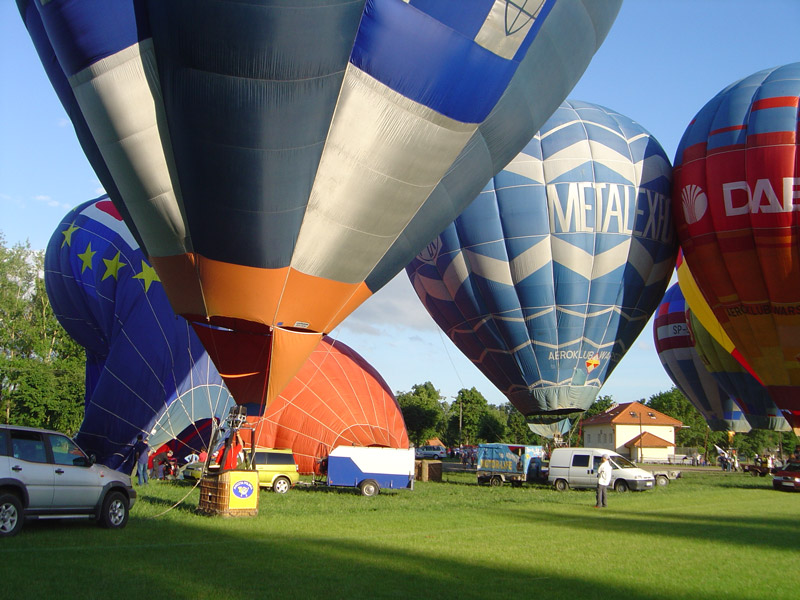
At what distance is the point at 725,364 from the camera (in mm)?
31078

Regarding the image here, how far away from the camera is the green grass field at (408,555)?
21.6ft

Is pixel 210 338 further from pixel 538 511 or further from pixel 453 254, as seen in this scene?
pixel 453 254

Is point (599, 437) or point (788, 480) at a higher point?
point (599, 437)

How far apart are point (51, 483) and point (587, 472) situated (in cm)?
1660

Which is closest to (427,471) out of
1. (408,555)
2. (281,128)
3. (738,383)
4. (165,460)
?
(165,460)

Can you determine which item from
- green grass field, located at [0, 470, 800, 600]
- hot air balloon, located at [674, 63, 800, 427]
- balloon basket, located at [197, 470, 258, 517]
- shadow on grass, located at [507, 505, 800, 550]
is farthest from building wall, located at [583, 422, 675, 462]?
balloon basket, located at [197, 470, 258, 517]

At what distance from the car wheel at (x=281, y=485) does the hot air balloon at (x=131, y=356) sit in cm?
233

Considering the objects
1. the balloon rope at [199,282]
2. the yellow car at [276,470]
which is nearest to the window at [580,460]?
the yellow car at [276,470]

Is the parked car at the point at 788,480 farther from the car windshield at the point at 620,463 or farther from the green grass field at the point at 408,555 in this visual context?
the green grass field at the point at 408,555

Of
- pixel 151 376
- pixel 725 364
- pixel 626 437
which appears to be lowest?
pixel 151 376

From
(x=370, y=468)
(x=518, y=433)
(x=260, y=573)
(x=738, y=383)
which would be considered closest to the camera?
(x=260, y=573)

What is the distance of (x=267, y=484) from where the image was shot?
19.2 m

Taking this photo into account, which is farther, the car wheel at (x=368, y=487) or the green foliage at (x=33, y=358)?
the green foliage at (x=33, y=358)

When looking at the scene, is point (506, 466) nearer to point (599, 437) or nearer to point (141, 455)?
point (141, 455)
